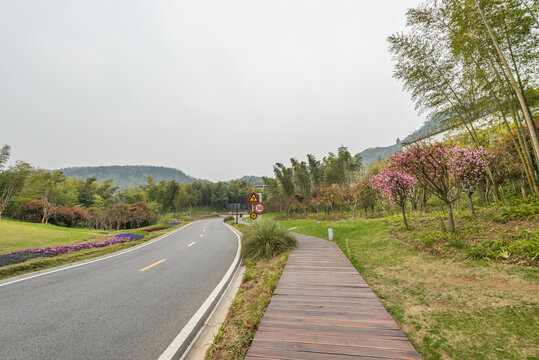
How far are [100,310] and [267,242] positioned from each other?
436cm

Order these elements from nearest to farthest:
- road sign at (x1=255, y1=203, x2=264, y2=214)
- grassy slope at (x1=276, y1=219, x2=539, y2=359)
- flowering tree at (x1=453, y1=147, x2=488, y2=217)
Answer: grassy slope at (x1=276, y1=219, x2=539, y2=359) < flowering tree at (x1=453, y1=147, x2=488, y2=217) < road sign at (x1=255, y1=203, x2=264, y2=214)

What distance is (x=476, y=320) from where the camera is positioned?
2.53m

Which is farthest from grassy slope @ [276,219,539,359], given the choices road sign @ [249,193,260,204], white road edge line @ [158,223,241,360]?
road sign @ [249,193,260,204]

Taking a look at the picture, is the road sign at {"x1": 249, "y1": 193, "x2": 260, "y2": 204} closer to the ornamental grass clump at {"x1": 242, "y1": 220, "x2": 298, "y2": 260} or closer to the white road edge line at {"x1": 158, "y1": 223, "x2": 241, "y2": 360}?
the ornamental grass clump at {"x1": 242, "y1": 220, "x2": 298, "y2": 260}

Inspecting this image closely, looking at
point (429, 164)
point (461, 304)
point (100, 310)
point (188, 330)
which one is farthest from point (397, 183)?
point (100, 310)

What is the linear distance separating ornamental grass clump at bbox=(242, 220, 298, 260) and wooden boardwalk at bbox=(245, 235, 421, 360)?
233 centimetres

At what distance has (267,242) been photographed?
6598mm

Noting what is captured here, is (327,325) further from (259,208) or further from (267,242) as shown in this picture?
(259,208)

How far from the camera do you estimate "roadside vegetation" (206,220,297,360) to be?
2.32 metres

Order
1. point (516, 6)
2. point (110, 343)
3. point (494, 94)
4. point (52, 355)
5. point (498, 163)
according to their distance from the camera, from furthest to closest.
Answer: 1. point (498, 163)
2. point (494, 94)
3. point (516, 6)
4. point (110, 343)
5. point (52, 355)

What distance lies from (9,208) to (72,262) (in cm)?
3210

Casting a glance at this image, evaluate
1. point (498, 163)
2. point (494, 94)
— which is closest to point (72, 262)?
point (494, 94)

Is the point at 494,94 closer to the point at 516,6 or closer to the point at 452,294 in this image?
the point at 516,6

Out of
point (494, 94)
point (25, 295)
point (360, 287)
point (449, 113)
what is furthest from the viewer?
point (449, 113)
